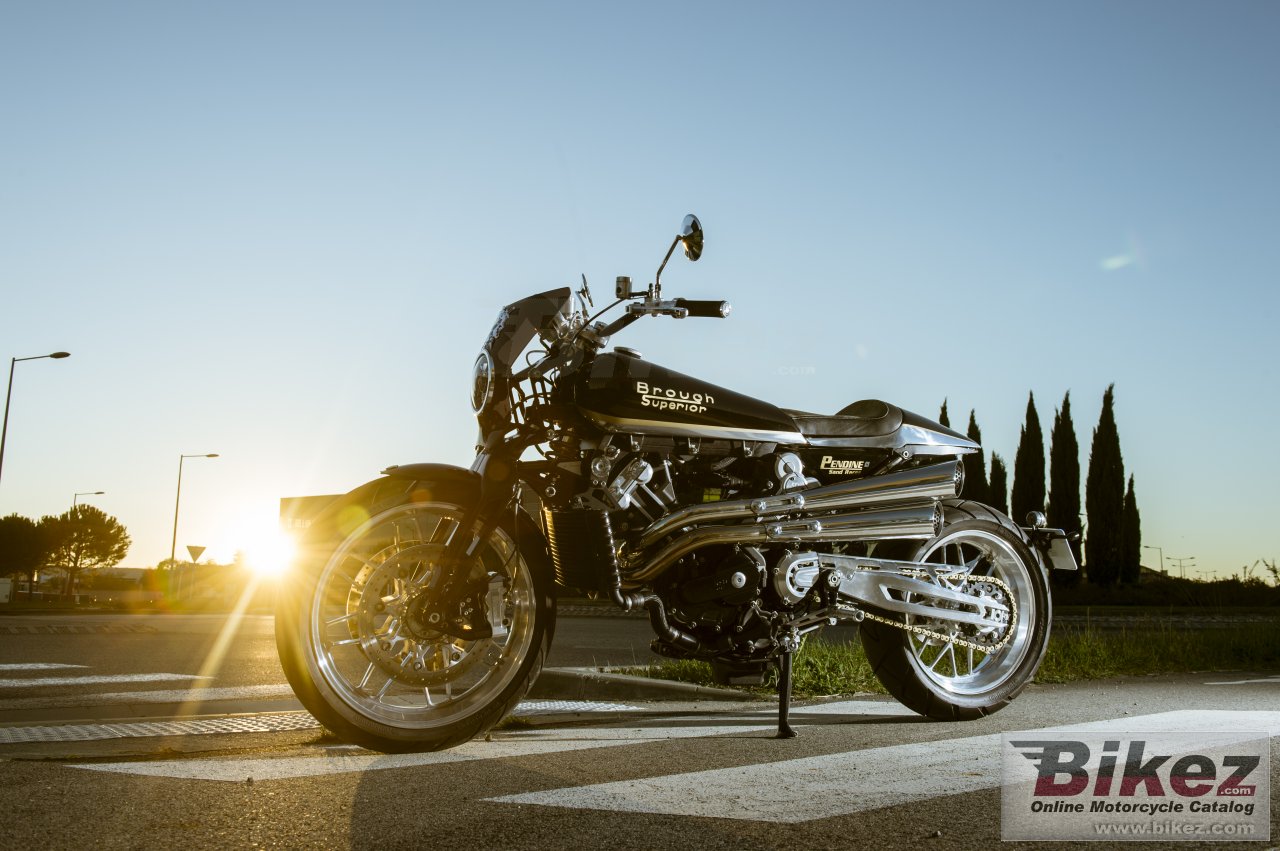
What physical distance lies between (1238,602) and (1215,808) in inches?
1217

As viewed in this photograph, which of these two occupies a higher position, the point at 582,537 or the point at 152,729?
the point at 582,537

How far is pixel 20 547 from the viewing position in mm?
76812

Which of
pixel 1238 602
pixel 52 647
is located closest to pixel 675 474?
pixel 52 647

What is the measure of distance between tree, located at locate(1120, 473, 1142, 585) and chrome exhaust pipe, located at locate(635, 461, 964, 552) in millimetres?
44436

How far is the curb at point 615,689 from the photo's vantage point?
22.1 feet

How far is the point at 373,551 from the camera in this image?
4.34m

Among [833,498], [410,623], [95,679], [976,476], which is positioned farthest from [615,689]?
[976,476]

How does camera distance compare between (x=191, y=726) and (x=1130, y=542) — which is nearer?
(x=191, y=726)

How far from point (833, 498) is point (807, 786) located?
1644mm

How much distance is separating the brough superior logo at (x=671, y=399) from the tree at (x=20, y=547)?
8166 cm

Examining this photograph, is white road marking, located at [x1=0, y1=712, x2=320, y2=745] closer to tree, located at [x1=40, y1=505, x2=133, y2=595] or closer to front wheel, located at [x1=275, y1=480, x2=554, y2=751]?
front wheel, located at [x1=275, y1=480, x2=554, y2=751]

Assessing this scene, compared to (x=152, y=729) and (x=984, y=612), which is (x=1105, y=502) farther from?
(x=152, y=729)

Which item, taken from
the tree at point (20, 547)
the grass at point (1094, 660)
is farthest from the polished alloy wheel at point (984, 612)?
the tree at point (20, 547)

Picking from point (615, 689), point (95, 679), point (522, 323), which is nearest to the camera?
point (522, 323)
